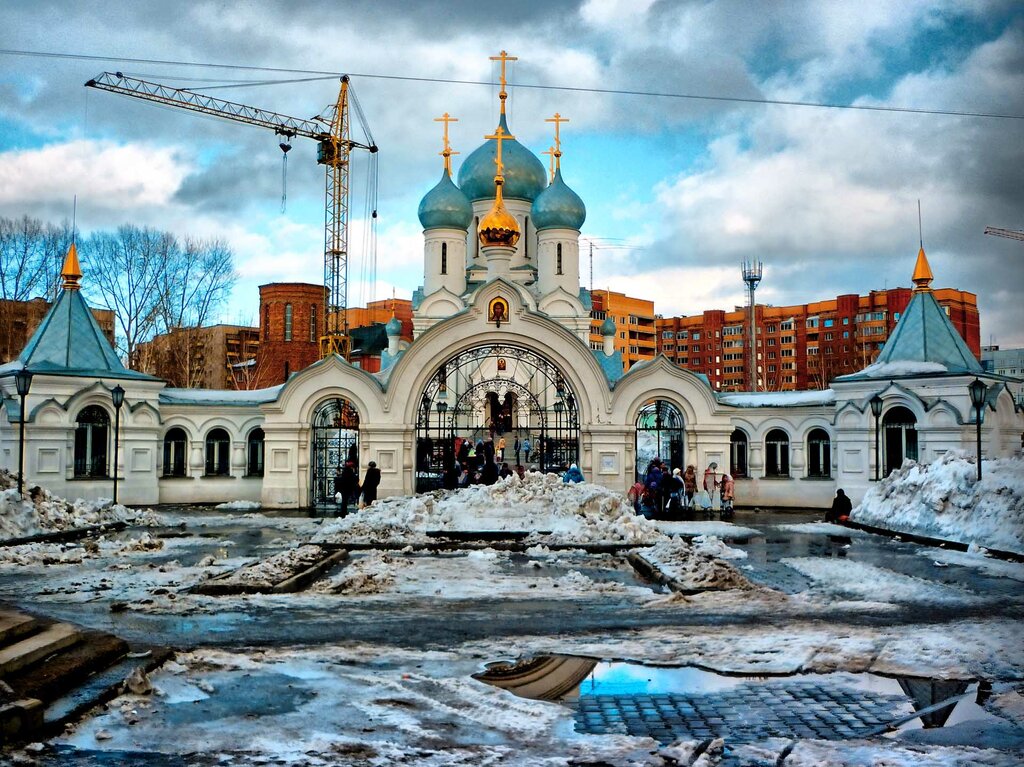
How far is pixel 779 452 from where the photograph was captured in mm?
27000

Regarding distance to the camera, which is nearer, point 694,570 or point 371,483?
point 694,570

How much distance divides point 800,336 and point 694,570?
87.1m

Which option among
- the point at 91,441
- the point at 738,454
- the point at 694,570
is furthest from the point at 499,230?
the point at 694,570

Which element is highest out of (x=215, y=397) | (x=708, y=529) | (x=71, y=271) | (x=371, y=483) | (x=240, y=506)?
(x=71, y=271)

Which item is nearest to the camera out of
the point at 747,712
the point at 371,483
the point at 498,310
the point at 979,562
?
the point at 747,712

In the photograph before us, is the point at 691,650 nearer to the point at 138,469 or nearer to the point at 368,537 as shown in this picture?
the point at 368,537

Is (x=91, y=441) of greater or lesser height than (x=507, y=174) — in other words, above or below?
below

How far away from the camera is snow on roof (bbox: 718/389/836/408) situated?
26.4 metres

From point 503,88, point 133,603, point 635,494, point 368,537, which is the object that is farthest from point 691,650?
point 503,88

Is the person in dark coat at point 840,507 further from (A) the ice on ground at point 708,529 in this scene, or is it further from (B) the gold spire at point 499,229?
(B) the gold spire at point 499,229

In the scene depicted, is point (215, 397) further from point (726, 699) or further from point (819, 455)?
point (726, 699)

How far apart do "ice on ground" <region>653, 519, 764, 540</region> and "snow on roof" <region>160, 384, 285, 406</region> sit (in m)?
11.3

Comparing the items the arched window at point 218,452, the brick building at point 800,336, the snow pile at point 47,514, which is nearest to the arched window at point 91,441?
the arched window at point 218,452

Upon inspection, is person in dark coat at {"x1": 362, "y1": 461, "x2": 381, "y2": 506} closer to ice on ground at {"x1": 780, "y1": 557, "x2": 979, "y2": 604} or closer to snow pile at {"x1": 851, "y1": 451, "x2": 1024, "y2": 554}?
snow pile at {"x1": 851, "y1": 451, "x2": 1024, "y2": 554}
